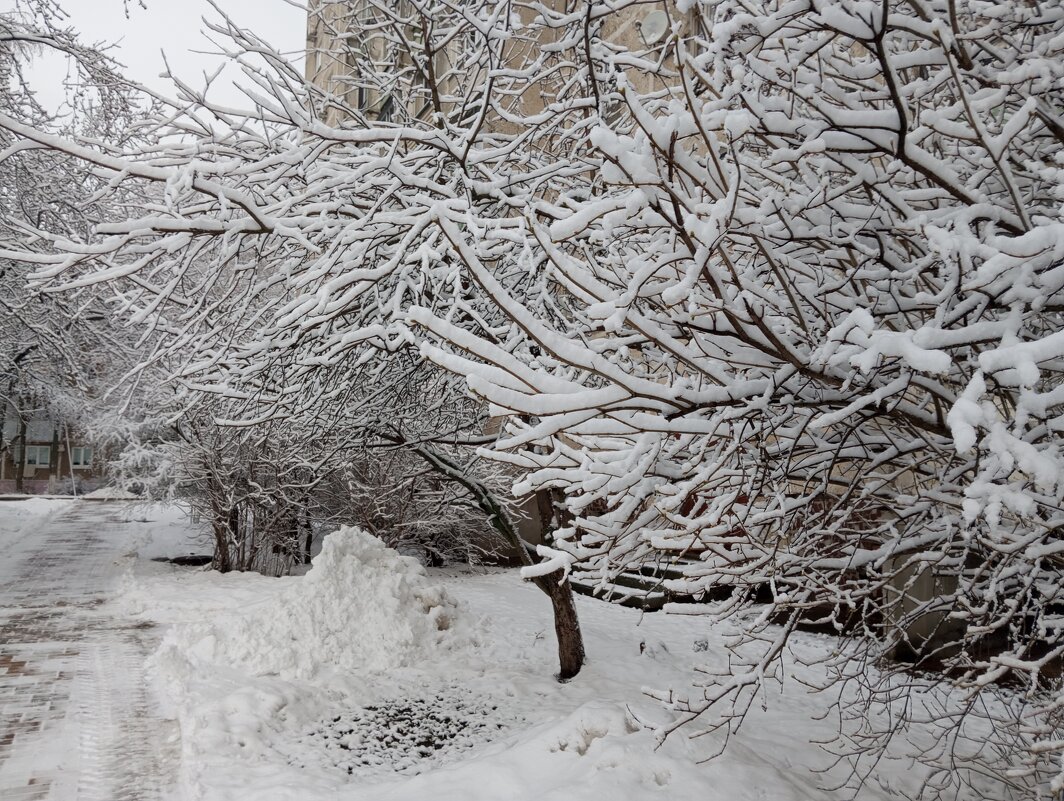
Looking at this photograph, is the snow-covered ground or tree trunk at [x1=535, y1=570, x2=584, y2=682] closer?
the snow-covered ground

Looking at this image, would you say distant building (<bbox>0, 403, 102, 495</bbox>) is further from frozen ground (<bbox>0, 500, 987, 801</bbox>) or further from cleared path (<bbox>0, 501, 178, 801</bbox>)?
frozen ground (<bbox>0, 500, 987, 801</bbox>)

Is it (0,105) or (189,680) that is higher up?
(0,105)

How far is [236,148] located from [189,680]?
187 inches

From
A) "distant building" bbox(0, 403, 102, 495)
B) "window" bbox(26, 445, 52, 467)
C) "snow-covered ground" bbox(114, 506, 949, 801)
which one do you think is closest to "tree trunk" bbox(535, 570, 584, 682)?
"snow-covered ground" bbox(114, 506, 949, 801)

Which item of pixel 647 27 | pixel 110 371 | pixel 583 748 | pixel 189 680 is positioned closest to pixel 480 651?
pixel 189 680

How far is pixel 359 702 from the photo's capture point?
675 cm

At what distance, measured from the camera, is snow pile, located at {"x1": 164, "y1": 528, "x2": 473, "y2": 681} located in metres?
7.42

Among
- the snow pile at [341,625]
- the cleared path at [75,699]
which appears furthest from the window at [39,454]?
the snow pile at [341,625]

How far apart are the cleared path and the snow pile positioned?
31.3 inches

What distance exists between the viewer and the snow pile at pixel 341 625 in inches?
292

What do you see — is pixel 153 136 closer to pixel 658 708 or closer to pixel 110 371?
pixel 658 708

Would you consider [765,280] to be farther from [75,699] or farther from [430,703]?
[75,699]

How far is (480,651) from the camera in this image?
27.3ft

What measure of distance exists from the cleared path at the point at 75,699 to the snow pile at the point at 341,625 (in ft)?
2.60
